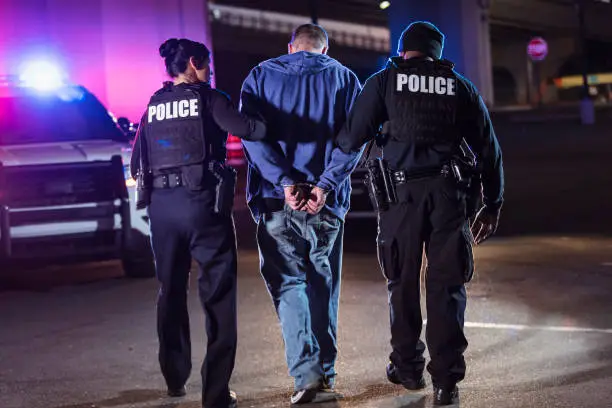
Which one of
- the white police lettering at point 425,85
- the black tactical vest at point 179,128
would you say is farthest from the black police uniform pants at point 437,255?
the black tactical vest at point 179,128

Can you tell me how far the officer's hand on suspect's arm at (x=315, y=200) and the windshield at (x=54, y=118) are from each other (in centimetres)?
518

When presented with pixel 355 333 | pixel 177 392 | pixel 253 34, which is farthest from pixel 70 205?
pixel 253 34

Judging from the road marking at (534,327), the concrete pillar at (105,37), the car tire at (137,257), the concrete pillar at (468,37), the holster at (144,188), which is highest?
the concrete pillar at (468,37)

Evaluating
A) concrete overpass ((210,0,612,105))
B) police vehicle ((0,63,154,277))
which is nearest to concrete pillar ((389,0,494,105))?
concrete overpass ((210,0,612,105))

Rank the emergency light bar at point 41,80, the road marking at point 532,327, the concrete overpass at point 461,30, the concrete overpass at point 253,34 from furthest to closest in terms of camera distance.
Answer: the concrete overpass at point 461,30, the concrete overpass at point 253,34, the emergency light bar at point 41,80, the road marking at point 532,327

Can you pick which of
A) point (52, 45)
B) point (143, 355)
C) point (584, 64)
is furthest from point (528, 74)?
point (143, 355)

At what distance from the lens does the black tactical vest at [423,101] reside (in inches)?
207

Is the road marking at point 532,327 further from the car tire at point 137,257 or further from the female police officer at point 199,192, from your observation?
the car tire at point 137,257

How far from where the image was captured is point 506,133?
39312mm

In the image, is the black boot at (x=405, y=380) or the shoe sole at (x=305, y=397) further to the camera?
the black boot at (x=405, y=380)

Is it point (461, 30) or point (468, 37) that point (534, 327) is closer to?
point (461, 30)

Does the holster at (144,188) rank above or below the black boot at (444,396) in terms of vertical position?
above

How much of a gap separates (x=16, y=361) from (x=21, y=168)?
2893 mm

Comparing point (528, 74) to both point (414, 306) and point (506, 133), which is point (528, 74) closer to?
point (506, 133)
